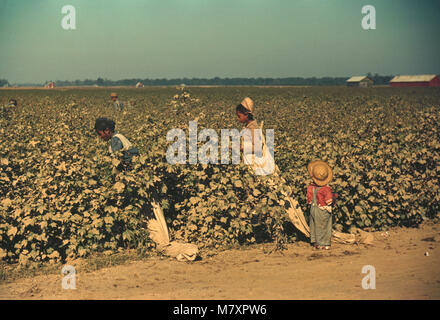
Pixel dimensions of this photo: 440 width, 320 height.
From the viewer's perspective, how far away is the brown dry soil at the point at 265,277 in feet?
13.2

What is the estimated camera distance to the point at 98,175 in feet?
19.0

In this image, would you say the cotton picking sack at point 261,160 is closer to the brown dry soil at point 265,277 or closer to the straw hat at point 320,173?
the straw hat at point 320,173

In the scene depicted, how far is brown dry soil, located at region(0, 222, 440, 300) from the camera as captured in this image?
158 inches
